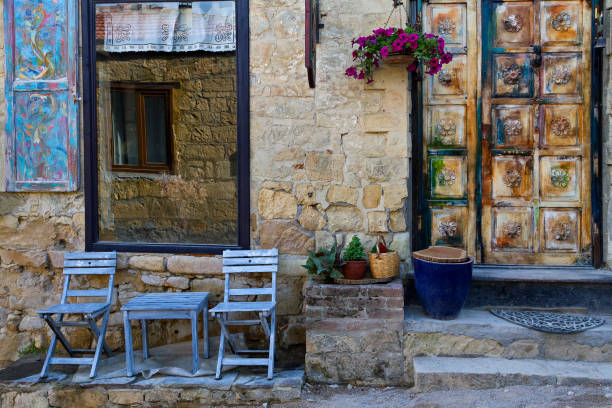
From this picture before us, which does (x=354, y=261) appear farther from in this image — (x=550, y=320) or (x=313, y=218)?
(x=550, y=320)

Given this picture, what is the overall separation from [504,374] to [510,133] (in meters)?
1.91

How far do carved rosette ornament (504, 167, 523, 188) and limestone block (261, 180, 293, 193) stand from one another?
1728 millimetres

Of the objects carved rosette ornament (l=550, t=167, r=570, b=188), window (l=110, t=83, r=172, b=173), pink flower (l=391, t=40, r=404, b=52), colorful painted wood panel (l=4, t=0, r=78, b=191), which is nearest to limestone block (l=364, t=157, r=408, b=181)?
pink flower (l=391, t=40, r=404, b=52)

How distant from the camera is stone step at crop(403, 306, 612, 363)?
144 inches

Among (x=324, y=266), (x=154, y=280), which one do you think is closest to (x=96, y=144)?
(x=154, y=280)

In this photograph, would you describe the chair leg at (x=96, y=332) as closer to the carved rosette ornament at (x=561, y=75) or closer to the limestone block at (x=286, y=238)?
the limestone block at (x=286, y=238)

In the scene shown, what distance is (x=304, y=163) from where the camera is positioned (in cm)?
419

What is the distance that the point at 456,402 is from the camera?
331cm

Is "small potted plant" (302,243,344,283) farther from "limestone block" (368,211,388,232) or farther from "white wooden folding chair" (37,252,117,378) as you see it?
"white wooden folding chair" (37,252,117,378)

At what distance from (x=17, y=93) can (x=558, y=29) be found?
441 cm

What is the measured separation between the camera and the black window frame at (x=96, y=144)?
427cm

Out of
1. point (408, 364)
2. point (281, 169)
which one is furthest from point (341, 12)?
point (408, 364)

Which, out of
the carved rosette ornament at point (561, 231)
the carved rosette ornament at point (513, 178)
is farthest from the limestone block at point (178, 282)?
the carved rosette ornament at point (561, 231)

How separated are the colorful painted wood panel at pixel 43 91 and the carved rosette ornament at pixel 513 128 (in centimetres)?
350
